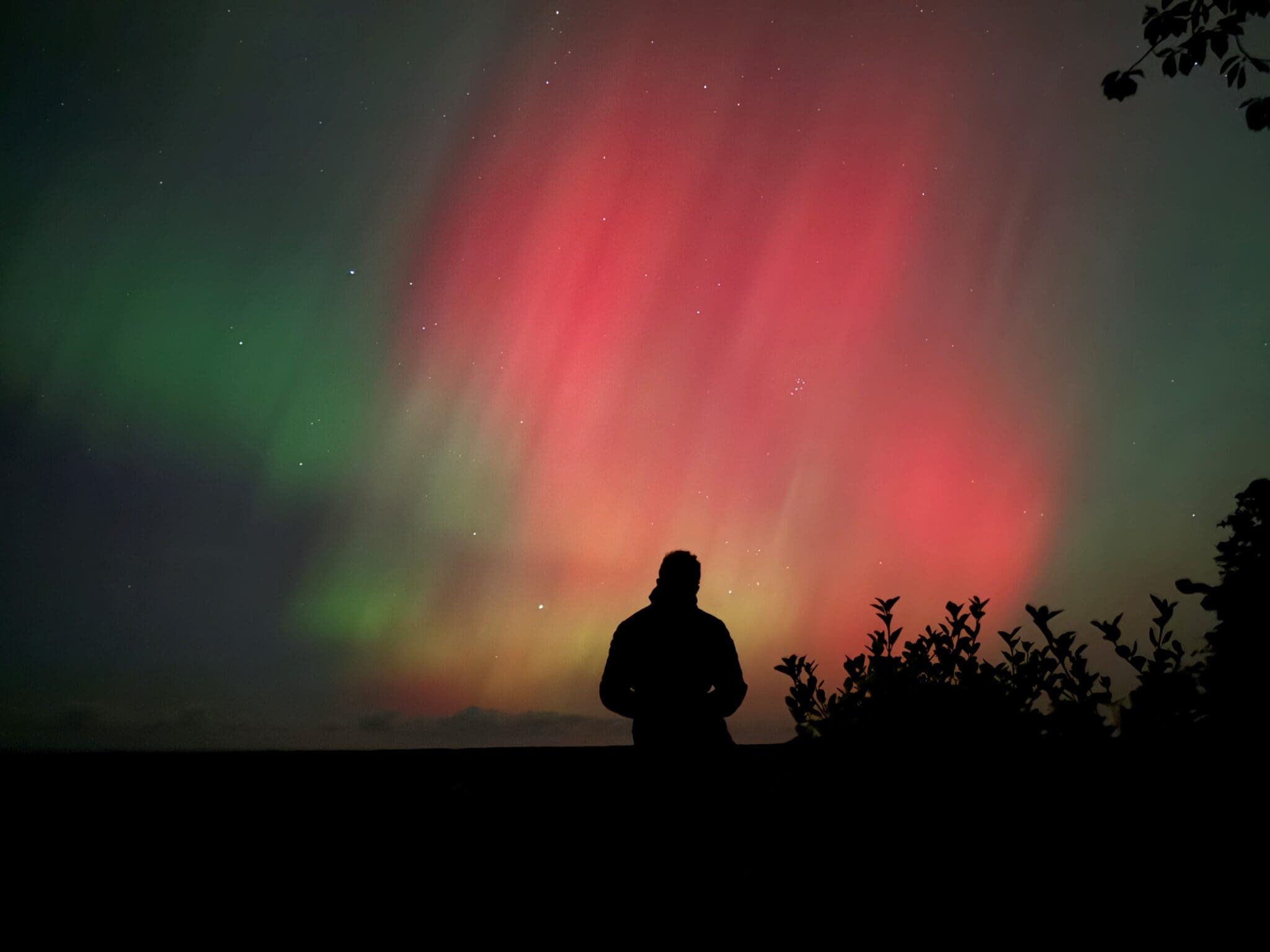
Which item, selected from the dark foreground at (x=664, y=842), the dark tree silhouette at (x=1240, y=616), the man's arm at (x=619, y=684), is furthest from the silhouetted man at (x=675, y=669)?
the dark tree silhouette at (x=1240, y=616)

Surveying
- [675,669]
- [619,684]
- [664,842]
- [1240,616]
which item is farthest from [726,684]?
[1240,616]

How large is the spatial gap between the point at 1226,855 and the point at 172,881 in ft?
13.9

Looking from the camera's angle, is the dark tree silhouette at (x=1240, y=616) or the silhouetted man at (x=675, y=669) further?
the silhouetted man at (x=675, y=669)

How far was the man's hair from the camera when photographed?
187 inches

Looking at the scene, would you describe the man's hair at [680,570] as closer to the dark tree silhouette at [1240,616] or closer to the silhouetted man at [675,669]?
the silhouetted man at [675,669]

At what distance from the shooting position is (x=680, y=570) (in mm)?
4766

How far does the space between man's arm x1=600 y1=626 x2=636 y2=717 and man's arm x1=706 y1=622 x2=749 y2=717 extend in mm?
474

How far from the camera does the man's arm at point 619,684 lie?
15.5ft

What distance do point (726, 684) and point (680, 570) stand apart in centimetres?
74

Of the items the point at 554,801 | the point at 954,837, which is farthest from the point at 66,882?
the point at 954,837

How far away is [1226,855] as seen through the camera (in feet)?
8.68

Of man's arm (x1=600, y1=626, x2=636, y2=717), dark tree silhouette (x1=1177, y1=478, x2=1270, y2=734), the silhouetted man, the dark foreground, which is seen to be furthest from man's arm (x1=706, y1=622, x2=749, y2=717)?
dark tree silhouette (x1=1177, y1=478, x2=1270, y2=734)

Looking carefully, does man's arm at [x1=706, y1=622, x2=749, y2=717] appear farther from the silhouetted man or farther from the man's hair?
the man's hair

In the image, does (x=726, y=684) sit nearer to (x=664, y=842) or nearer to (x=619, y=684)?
(x=619, y=684)
